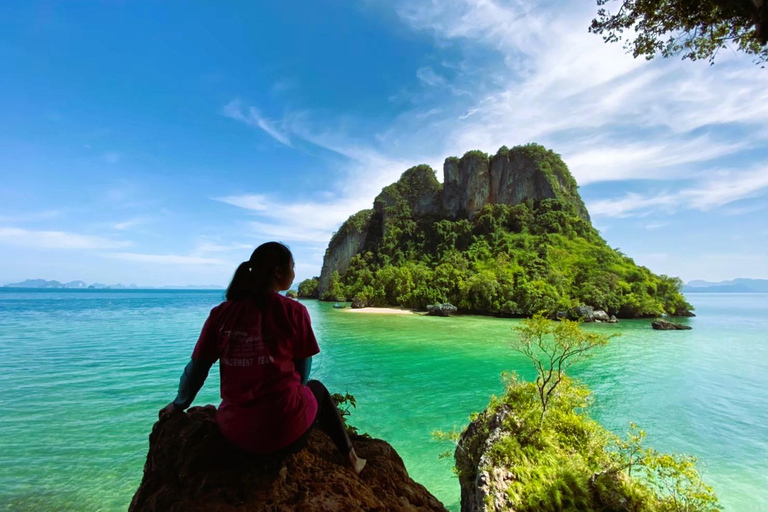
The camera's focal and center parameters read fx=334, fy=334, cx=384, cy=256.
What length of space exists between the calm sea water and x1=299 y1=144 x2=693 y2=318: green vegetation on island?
32.3ft

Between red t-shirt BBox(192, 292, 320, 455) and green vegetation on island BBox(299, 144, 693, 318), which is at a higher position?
green vegetation on island BBox(299, 144, 693, 318)

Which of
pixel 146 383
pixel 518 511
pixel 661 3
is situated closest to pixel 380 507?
pixel 518 511

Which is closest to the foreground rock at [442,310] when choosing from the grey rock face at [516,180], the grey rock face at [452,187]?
the grey rock face at [516,180]

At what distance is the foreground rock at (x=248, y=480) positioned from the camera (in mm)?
1919

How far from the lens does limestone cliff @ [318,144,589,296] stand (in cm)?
7719

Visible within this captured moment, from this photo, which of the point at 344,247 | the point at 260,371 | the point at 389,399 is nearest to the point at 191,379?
the point at 260,371

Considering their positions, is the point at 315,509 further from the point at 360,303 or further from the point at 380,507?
the point at 360,303

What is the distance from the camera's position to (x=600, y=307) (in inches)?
1644

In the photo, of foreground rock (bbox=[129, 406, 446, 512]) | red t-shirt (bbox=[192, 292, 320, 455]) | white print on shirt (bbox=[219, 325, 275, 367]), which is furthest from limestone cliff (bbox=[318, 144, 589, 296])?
white print on shirt (bbox=[219, 325, 275, 367])

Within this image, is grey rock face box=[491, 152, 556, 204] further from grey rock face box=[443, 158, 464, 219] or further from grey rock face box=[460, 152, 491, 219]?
grey rock face box=[443, 158, 464, 219]

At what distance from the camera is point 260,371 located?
1.89 meters

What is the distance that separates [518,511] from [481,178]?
84.9 metres

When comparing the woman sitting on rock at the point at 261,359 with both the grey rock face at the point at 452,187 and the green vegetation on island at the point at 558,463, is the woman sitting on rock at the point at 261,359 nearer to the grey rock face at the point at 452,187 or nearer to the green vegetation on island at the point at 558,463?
the green vegetation on island at the point at 558,463

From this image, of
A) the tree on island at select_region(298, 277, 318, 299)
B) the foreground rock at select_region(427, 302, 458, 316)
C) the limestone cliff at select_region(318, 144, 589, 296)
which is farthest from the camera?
the tree on island at select_region(298, 277, 318, 299)
